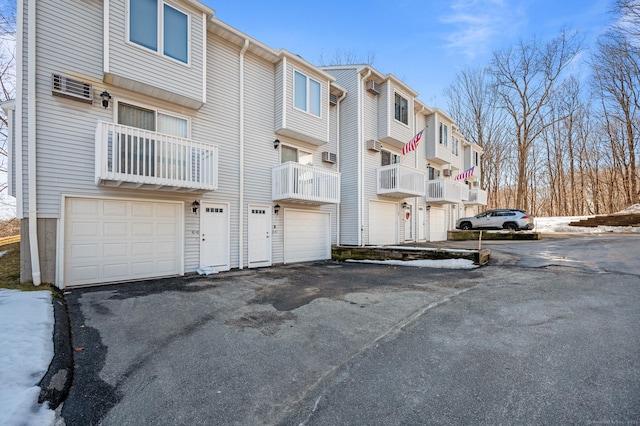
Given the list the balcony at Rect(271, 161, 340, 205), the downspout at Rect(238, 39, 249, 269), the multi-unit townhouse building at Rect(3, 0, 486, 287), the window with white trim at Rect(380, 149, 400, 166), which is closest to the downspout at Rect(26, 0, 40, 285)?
the multi-unit townhouse building at Rect(3, 0, 486, 287)

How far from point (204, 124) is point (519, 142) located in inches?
1016

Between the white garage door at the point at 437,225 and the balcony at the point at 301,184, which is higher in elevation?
Answer: the balcony at the point at 301,184

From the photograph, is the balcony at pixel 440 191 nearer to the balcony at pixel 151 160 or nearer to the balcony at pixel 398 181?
the balcony at pixel 398 181

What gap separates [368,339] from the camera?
11.6 feet

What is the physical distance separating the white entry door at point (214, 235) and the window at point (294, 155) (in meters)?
2.78

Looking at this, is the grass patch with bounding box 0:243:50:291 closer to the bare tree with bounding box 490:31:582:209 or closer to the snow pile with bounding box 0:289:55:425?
the snow pile with bounding box 0:289:55:425

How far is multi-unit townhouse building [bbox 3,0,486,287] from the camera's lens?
5.83m

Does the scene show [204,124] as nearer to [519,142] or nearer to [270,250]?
[270,250]

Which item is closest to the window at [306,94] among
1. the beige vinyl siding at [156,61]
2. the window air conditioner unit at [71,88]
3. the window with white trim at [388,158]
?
the beige vinyl siding at [156,61]

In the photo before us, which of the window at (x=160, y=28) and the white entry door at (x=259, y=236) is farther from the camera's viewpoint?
the white entry door at (x=259, y=236)

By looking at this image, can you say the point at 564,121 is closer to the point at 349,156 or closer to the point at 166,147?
the point at 349,156

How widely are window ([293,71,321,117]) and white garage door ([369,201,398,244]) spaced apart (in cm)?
444

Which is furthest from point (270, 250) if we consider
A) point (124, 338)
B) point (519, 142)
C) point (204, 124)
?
point (519, 142)

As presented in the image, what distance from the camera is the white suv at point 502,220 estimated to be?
53.4ft
